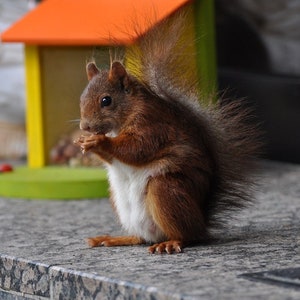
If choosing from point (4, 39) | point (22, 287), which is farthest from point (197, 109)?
point (4, 39)

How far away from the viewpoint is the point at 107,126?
282 cm

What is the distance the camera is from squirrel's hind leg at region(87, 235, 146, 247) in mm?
2998

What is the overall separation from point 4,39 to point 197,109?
1459mm

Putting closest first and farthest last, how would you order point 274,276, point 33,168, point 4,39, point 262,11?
point 274,276, point 4,39, point 33,168, point 262,11

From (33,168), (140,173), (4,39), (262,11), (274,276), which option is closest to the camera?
(274,276)

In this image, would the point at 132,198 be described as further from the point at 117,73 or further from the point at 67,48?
the point at 67,48

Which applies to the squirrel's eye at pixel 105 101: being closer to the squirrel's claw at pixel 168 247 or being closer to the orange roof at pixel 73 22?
the squirrel's claw at pixel 168 247

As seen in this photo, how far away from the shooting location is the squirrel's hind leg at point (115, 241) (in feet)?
9.84

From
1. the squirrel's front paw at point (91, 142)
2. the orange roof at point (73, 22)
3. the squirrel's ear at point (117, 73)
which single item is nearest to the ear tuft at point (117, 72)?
the squirrel's ear at point (117, 73)

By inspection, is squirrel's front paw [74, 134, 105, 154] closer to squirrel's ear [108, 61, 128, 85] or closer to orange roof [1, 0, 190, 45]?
squirrel's ear [108, 61, 128, 85]

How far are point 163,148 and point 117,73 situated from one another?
0.81 ft

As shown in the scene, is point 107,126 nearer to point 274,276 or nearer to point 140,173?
point 140,173

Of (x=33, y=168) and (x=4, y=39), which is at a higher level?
(x=4, y=39)

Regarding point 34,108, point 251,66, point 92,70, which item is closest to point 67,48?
point 34,108
